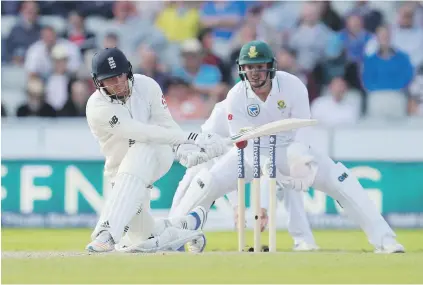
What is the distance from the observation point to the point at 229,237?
37.9ft

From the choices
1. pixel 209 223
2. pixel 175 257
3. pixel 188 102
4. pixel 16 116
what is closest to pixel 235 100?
pixel 175 257

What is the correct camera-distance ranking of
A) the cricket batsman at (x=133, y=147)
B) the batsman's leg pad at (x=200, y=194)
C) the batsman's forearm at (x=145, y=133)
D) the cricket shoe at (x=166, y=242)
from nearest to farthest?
the cricket batsman at (x=133, y=147) → the batsman's forearm at (x=145, y=133) → the cricket shoe at (x=166, y=242) → the batsman's leg pad at (x=200, y=194)

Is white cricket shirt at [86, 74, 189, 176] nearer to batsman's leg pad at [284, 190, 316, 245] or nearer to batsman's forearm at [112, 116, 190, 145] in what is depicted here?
batsman's forearm at [112, 116, 190, 145]

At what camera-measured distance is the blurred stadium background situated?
1259 centimetres

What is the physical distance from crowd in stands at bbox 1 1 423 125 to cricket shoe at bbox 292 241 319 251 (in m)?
3.93

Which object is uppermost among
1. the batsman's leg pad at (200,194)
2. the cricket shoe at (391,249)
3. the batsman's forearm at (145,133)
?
the batsman's forearm at (145,133)

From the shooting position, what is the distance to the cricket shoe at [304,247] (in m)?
9.86

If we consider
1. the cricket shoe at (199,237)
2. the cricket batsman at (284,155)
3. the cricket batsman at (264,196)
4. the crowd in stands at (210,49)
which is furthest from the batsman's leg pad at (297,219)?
the crowd in stands at (210,49)

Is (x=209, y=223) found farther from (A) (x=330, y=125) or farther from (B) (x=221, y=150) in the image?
(B) (x=221, y=150)

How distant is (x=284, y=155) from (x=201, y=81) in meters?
5.51

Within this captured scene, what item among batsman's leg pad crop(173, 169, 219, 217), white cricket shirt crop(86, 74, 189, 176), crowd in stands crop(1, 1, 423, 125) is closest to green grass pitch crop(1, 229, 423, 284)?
white cricket shirt crop(86, 74, 189, 176)

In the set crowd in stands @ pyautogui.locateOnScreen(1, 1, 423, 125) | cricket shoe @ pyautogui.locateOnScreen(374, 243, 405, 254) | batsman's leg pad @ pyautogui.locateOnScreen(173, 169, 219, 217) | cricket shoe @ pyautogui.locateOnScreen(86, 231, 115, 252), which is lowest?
cricket shoe @ pyautogui.locateOnScreen(374, 243, 405, 254)

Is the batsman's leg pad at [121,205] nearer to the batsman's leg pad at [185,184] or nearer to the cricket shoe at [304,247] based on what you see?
the batsman's leg pad at [185,184]

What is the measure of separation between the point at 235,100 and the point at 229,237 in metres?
2.81
